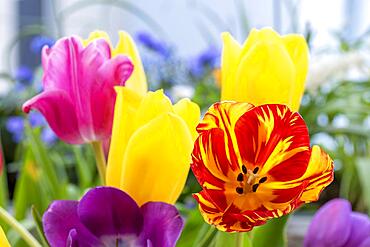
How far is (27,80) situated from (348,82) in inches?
25.0

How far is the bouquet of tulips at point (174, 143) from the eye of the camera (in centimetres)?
17

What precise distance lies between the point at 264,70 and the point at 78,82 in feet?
Result: 0.18

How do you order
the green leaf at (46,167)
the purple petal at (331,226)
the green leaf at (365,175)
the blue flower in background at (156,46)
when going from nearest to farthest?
the purple petal at (331,226)
the green leaf at (46,167)
the green leaf at (365,175)
the blue flower in background at (156,46)

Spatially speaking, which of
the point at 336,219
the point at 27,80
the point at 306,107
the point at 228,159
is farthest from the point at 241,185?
the point at 27,80

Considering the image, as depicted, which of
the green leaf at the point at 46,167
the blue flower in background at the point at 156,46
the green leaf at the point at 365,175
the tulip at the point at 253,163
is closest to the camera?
the tulip at the point at 253,163

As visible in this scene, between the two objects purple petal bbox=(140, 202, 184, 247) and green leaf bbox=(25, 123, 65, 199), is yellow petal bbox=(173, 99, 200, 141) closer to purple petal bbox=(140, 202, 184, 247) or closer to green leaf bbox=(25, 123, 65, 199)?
purple petal bbox=(140, 202, 184, 247)

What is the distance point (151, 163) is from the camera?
0.63 ft

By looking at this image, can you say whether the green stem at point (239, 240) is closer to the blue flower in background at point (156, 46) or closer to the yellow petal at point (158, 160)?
the yellow petal at point (158, 160)

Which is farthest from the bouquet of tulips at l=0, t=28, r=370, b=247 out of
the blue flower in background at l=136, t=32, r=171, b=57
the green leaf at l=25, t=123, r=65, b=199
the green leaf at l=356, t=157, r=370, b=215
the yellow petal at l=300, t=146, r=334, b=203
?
the blue flower in background at l=136, t=32, r=171, b=57

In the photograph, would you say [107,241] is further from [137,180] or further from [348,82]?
[348,82]

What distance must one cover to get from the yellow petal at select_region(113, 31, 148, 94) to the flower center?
2.5 inches

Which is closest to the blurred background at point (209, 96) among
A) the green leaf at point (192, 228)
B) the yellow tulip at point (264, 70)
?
the green leaf at point (192, 228)

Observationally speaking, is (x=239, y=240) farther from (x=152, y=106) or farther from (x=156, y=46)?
(x=156, y=46)

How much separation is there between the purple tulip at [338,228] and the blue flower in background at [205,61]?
28.8 inches
